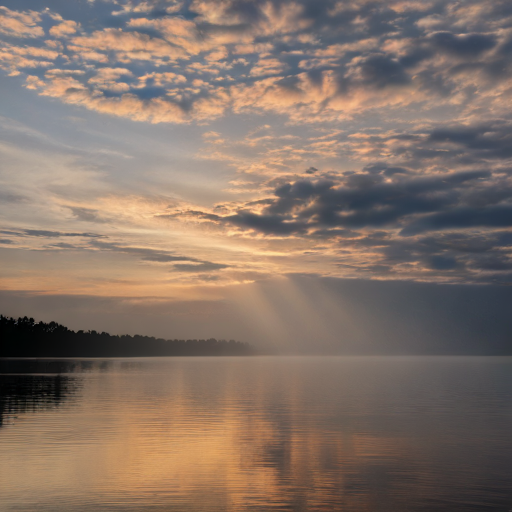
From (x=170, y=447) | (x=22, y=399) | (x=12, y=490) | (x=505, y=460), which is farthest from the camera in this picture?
(x=22, y=399)

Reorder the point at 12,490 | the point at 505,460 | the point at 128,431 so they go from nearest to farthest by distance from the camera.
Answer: the point at 12,490 < the point at 505,460 < the point at 128,431

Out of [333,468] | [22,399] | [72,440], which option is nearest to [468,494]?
[333,468]

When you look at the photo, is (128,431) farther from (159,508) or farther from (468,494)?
(468,494)

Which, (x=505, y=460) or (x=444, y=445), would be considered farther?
(x=444, y=445)

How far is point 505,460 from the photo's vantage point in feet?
118

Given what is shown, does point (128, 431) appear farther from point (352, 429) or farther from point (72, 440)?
point (352, 429)

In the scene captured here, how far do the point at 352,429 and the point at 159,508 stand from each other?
26.8 meters

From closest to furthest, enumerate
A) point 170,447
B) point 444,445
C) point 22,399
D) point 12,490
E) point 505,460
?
point 12,490, point 505,460, point 170,447, point 444,445, point 22,399

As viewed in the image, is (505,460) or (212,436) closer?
(505,460)

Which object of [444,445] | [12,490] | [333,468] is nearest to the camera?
[12,490]

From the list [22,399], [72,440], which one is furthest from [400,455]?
[22,399]

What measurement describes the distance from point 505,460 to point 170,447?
20.8m

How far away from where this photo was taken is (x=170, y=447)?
38.8 meters

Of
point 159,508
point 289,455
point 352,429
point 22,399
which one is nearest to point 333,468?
point 289,455
